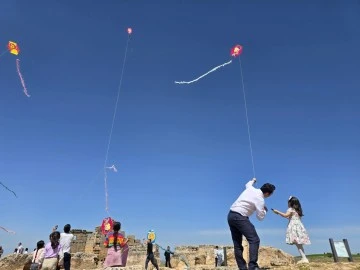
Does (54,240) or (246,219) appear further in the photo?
Result: (54,240)

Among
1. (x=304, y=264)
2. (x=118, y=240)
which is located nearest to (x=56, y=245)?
(x=118, y=240)

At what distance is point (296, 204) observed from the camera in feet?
27.8

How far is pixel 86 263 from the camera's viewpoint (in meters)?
18.0

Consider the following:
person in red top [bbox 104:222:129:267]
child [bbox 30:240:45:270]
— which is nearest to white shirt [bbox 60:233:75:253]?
child [bbox 30:240:45:270]

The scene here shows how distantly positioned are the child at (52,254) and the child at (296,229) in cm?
593

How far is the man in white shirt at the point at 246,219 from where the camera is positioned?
17.9 ft

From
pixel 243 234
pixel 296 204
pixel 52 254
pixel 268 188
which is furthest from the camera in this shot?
pixel 296 204

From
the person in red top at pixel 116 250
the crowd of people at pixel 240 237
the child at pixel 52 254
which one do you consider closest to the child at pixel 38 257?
the crowd of people at pixel 240 237

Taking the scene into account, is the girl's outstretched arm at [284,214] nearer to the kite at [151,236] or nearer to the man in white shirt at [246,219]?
the man in white shirt at [246,219]

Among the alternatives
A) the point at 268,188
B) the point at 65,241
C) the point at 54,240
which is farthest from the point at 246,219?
the point at 65,241

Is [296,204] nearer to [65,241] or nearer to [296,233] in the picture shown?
[296,233]

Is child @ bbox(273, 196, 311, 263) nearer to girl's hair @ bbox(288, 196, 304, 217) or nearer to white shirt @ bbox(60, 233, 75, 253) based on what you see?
girl's hair @ bbox(288, 196, 304, 217)

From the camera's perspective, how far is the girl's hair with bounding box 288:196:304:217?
27.5 feet

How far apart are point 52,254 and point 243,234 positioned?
543 cm
